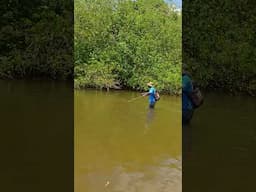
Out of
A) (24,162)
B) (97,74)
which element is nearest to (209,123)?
(24,162)

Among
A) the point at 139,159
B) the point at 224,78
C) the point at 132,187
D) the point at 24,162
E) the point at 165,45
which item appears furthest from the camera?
the point at 165,45

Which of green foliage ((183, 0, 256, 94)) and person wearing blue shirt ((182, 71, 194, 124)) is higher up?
green foliage ((183, 0, 256, 94))

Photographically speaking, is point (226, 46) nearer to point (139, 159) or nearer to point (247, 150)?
point (247, 150)

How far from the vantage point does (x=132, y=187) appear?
6418mm

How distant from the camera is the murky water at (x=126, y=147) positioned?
6727 millimetres

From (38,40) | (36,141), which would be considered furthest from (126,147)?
(38,40)

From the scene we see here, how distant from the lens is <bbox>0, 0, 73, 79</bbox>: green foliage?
18.5 metres

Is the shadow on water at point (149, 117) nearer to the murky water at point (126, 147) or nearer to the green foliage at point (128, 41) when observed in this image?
the murky water at point (126, 147)

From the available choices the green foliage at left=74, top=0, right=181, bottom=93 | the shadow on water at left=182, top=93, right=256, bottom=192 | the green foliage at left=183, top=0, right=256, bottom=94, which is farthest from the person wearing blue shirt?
the green foliage at left=74, top=0, right=181, bottom=93

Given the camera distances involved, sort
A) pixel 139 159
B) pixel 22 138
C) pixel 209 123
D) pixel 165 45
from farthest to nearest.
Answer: pixel 165 45 < pixel 209 123 < pixel 22 138 < pixel 139 159

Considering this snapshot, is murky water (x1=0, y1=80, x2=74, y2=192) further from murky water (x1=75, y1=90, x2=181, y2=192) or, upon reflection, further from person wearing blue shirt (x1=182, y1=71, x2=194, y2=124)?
person wearing blue shirt (x1=182, y1=71, x2=194, y2=124)

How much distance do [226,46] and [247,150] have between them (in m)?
8.66

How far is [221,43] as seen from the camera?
17.4 m

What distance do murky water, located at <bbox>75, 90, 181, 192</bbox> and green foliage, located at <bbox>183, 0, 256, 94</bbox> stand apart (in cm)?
313
